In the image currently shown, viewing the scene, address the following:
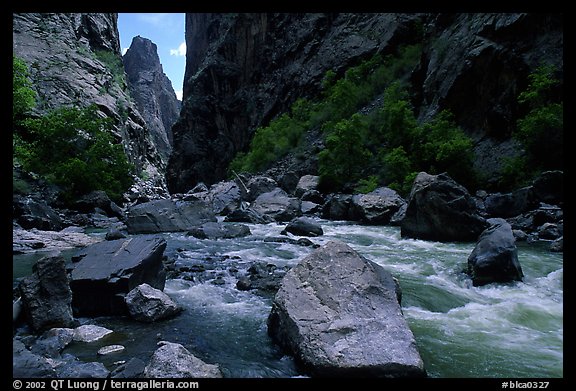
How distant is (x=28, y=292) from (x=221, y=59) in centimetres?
6643

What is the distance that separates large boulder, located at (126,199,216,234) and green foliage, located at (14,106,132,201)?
890cm

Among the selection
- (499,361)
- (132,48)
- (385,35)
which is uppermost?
(132,48)

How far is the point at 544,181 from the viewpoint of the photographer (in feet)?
42.7

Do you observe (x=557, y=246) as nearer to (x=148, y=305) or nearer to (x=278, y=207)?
(x=148, y=305)

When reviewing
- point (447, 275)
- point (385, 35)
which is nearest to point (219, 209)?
point (447, 275)

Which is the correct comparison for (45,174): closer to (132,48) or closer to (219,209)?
(219,209)

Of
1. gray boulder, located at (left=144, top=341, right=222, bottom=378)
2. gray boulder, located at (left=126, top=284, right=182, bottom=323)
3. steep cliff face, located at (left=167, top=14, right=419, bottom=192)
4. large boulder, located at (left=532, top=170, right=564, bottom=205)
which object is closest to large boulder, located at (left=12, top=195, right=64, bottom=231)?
gray boulder, located at (left=126, top=284, right=182, bottom=323)

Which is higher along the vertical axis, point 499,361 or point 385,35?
point 385,35

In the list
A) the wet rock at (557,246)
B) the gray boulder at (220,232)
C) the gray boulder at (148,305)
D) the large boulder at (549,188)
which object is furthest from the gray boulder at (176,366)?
the large boulder at (549,188)

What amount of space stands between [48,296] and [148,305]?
1.35 m

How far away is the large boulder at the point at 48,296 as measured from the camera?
4441mm

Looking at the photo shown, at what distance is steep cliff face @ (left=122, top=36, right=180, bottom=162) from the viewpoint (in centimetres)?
11438

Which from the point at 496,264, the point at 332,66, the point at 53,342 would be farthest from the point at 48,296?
the point at 332,66

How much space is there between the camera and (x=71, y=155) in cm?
2425
